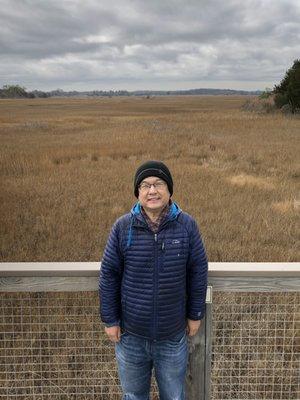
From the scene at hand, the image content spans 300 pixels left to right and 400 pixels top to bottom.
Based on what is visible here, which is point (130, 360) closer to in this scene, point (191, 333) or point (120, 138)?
point (191, 333)

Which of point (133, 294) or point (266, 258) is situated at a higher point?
point (133, 294)

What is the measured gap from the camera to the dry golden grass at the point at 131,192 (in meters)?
7.29

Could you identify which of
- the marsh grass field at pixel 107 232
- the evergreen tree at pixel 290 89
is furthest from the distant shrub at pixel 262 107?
the marsh grass field at pixel 107 232

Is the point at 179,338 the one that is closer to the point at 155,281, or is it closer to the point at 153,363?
the point at 153,363

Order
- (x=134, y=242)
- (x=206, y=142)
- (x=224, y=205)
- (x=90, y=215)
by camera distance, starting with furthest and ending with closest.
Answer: (x=206, y=142), (x=224, y=205), (x=90, y=215), (x=134, y=242)

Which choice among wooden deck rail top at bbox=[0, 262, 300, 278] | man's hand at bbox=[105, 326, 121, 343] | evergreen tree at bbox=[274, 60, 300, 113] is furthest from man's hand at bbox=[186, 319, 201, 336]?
evergreen tree at bbox=[274, 60, 300, 113]

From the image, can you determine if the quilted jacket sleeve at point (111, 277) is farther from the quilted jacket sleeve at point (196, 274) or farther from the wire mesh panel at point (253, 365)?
the wire mesh panel at point (253, 365)

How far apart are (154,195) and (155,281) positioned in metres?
0.41

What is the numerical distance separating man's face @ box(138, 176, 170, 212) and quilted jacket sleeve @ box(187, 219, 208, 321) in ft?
0.61

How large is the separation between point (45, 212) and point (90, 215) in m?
0.92

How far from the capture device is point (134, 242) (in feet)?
7.55

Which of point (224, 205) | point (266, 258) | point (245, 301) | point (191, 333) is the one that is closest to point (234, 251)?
point (266, 258)

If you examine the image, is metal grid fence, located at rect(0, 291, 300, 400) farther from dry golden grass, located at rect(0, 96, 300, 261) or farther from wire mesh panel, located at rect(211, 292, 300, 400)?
dry golden grass, located at rect(0, 96, 300, 261)

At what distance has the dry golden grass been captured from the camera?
7.29 meters
